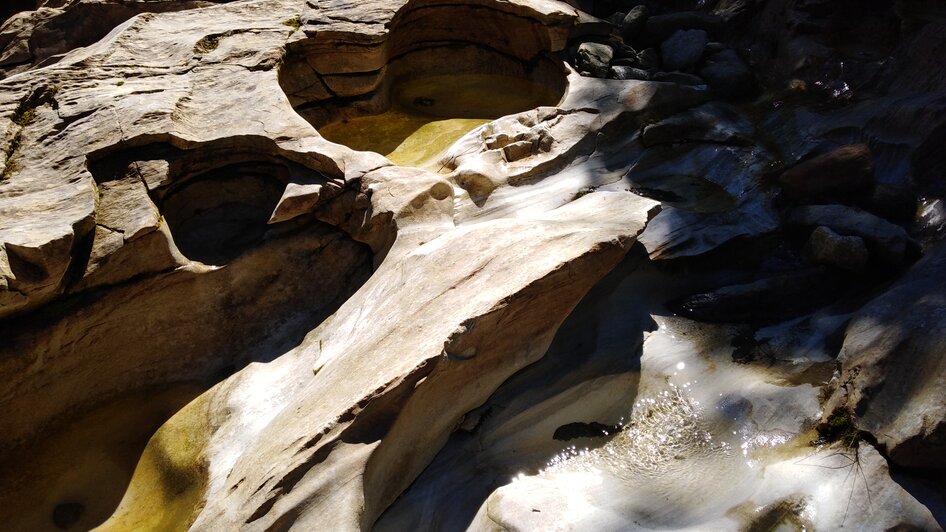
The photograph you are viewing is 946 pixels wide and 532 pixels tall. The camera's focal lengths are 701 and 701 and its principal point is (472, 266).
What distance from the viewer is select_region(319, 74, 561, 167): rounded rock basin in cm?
544

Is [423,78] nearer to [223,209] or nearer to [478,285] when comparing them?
[223,209]

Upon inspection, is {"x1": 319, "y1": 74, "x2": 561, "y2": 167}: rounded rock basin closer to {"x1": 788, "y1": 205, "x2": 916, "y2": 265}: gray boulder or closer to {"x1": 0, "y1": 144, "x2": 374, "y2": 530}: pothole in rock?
{"x1": 0, "y1": 144, "x2": 374, "y2": 530}: pothole in rock

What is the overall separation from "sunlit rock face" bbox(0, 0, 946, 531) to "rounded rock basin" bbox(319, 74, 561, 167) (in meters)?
0.07

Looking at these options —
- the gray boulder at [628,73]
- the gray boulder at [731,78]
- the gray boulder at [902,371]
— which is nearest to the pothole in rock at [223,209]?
Result: the gray boulder at [628,73]

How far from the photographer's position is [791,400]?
330 centimetres

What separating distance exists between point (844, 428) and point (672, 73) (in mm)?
3180

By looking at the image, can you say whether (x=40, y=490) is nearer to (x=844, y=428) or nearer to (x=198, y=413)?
(x=198, y=413)

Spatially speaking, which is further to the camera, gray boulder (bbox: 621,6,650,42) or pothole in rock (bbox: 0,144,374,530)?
gray boulder (bbox: 621,6,650,42)

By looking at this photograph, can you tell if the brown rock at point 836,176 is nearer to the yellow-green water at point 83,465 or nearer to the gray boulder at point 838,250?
the gray boulder at point 838,250

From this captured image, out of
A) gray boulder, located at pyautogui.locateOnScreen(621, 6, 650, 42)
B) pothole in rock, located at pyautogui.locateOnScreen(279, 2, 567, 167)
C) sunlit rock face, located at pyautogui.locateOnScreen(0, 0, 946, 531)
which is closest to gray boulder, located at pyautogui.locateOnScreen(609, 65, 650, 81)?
sunlit rock face, located at pyautogui.locateOnScreen(0, 0, 946, 531)

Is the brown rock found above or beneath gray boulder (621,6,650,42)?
beneath

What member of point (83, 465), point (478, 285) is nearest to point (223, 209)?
point (83, 465)

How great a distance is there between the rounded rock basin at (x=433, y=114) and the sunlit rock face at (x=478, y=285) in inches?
2.6

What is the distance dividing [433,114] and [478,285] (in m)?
2.78
